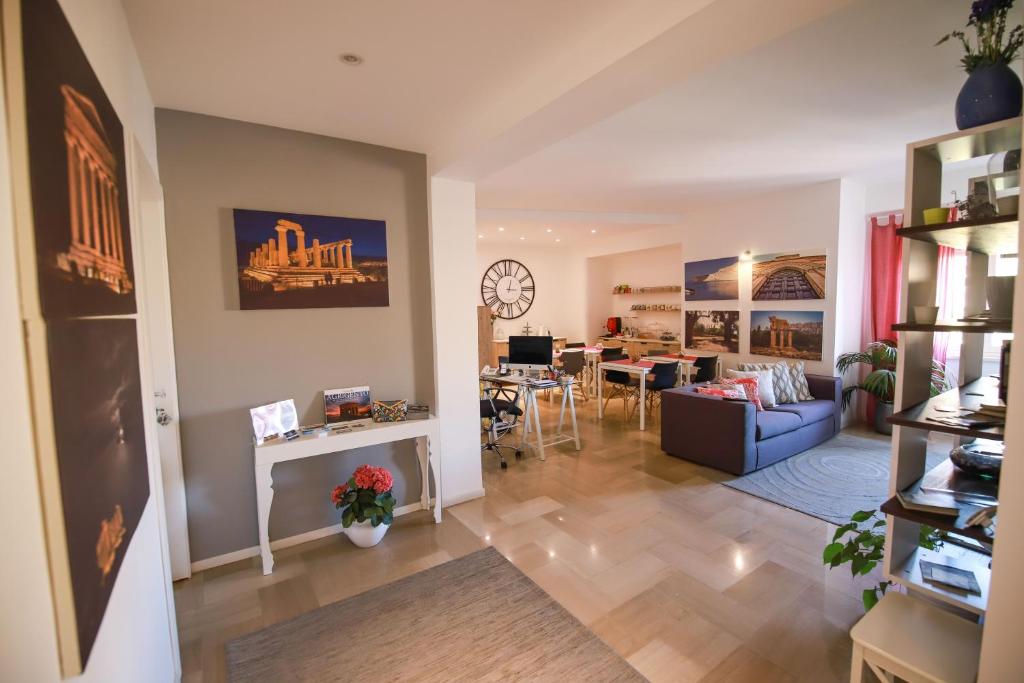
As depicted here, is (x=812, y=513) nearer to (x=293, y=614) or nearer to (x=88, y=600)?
(x=293, y=614)

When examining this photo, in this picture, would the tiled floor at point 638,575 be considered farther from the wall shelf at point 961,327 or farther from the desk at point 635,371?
the desk at point 635,371

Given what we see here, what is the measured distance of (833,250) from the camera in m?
5.06

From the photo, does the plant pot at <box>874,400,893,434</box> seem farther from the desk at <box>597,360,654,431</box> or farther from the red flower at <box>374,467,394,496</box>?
the red flower at <box>374,467,394,496</box>

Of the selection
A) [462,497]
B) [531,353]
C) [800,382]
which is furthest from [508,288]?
[462,497]

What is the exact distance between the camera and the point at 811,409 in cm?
→ 473

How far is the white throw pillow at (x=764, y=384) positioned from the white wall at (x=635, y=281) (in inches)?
110

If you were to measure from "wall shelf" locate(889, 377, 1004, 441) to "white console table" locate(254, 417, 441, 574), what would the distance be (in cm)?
259

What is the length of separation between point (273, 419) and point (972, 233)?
134 inches

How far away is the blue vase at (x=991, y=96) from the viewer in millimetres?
1407

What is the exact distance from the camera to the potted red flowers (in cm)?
292

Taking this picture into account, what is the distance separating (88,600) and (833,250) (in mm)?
6216

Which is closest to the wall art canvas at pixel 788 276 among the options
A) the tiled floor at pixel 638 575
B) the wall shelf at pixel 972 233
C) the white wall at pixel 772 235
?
the white wall at pixel 772 235

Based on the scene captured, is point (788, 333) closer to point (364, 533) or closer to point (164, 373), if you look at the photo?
point (364, 533)

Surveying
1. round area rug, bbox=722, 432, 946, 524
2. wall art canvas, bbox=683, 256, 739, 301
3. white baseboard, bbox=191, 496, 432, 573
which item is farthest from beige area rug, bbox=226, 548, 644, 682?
wall art canvas, bbox=683, 256, 739, 301
